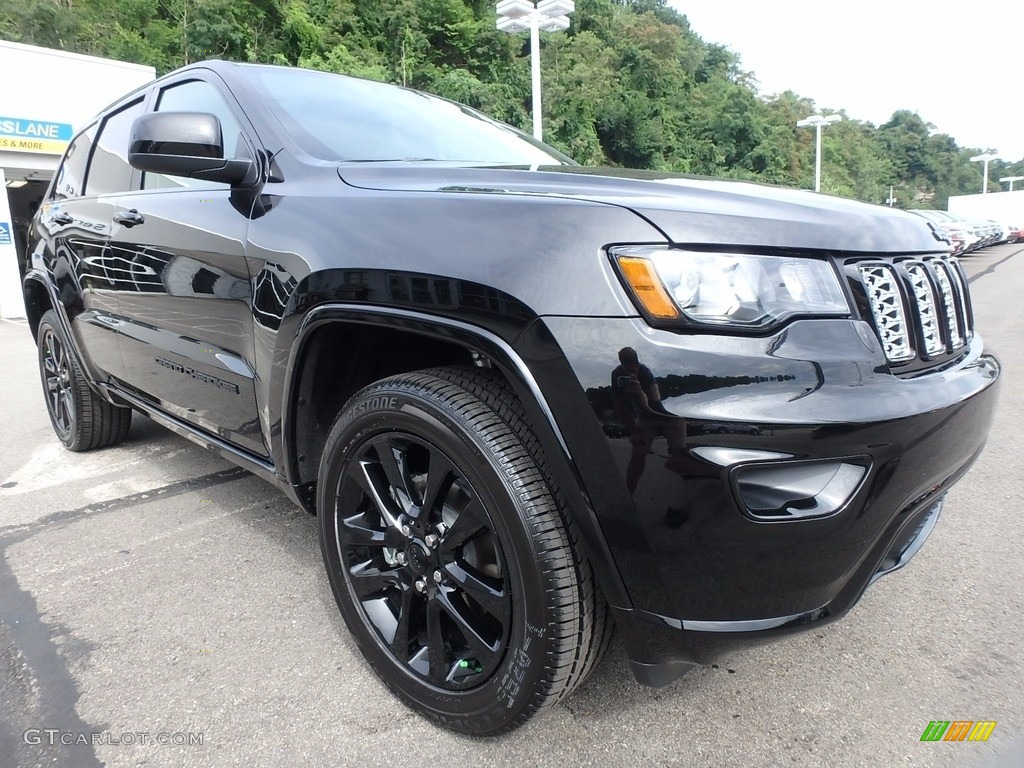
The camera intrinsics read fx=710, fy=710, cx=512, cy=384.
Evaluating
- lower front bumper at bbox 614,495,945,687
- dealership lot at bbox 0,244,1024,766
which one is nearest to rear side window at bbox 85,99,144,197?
dealership lot at bbox 0,244,1024,766

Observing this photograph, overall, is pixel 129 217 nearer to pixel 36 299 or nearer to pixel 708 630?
pixel 36 299

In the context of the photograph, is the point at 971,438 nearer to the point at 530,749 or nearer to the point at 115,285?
the point at 530,749

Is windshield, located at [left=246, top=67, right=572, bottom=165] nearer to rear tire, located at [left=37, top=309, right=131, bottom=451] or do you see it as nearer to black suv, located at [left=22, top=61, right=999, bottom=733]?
black suv, located at [left=22, top=61, right=999, bottom=733]

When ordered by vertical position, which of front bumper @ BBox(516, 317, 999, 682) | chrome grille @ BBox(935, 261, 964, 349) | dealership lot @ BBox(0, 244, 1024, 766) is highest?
chrome grille @ BBox(935, 261, 964, 349)

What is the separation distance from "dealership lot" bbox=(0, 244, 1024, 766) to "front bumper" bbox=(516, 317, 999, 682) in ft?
1.61

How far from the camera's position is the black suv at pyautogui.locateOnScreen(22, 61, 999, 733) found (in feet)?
4.11

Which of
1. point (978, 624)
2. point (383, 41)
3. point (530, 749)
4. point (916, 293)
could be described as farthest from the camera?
point (383, 41)

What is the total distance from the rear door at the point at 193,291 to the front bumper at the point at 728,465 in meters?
1.20

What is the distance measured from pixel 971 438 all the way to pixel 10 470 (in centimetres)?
435

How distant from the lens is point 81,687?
1914 millimetres

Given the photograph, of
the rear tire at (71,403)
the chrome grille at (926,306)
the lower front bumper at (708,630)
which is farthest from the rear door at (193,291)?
the chrome grille at (926,306)

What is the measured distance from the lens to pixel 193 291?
92.4 inches

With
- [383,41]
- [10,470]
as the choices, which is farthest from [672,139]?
[10,470]

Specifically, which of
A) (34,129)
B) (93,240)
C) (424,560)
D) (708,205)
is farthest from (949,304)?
(34,129)
